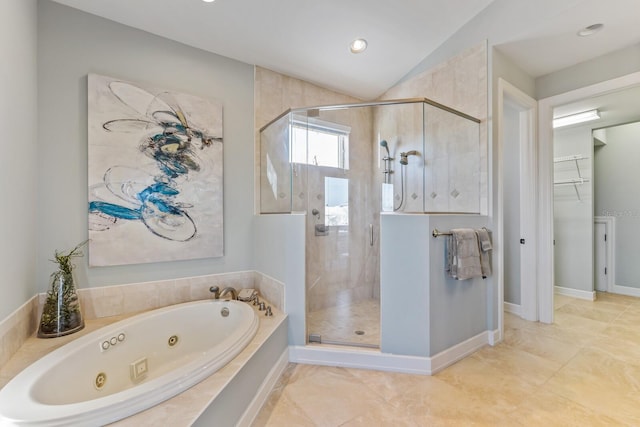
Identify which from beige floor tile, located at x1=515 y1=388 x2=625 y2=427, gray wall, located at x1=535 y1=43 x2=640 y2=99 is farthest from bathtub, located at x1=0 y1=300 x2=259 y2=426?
gray wall, located at x1=535 y1=43 x2=640 y2=99

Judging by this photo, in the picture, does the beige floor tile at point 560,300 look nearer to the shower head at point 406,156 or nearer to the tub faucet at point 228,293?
the shower head at point 406,156

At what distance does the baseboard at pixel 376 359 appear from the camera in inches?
75.3

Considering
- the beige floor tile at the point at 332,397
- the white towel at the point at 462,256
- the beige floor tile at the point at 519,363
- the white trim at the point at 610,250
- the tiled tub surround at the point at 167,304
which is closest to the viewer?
the tiled tub surround at the point at 167,304

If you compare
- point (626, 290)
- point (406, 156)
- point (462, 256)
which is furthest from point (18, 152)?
point (626, 290)

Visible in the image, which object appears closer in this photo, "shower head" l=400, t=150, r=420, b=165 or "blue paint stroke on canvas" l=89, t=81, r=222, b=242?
"blue paint stroke on canvas" l=89, t=81, r=222, b=242

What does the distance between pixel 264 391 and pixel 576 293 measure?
4170 millimetres

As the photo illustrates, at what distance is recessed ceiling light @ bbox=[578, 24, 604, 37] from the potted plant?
13.3 feet

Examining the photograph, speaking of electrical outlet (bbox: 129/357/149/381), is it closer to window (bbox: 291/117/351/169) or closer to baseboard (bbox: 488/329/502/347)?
window (bbox: 291/117/351/169)

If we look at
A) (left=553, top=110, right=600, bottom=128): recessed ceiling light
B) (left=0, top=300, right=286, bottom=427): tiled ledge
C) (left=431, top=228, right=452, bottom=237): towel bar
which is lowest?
(left=0, top=300, right=286, bottom=427): tiled ledge

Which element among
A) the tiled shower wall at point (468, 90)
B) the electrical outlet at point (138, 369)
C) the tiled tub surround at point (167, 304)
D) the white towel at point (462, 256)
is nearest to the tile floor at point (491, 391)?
the tiled tub surround at point (167, 304)

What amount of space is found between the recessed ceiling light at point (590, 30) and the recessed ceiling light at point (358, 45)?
1638 mm

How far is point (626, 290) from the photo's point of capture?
3645 mm

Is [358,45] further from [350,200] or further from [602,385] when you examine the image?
[602,385]

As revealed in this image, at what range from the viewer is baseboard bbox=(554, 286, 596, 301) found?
11.3 ft
